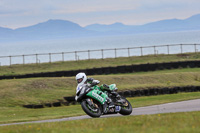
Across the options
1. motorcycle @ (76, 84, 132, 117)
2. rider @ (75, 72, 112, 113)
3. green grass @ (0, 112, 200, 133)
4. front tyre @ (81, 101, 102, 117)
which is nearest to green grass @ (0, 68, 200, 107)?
motorcycle @ (76, 84, 132, 117)

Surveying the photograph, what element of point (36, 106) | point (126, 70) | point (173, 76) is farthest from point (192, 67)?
point (36, 106)

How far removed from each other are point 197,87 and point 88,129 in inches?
789

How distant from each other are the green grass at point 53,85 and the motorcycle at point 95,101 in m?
12.6

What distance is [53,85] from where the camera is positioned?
102 ft

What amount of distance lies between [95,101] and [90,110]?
0.39 m

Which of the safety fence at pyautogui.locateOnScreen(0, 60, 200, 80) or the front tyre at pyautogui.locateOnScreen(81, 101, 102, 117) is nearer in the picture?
the front tyre at pyautogui.locateOnScreen(81, 101, 102, 117)

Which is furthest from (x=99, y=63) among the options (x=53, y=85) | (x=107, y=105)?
(x=107, y=105)

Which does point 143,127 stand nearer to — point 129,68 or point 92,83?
point 92,83

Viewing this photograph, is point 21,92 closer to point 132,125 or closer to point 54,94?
point 54,94

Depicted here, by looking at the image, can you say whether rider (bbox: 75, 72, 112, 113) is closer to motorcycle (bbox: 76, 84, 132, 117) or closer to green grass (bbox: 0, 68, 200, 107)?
motorcycle (bbox: 76, 84, 132, 117)

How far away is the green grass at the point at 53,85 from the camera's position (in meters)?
27.0

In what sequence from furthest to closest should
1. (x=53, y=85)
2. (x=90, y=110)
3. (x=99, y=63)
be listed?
(x=99, y=63)
(x=53, y=85)
(x=90, y=110)

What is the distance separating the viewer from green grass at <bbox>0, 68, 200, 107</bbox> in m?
27.0

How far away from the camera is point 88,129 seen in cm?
1015
